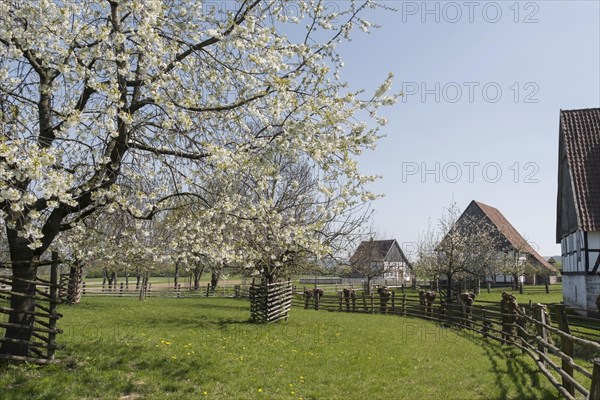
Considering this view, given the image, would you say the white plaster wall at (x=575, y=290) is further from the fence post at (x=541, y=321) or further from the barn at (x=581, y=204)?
the fence post at (x=541, y=321)

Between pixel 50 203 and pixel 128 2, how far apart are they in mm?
3227

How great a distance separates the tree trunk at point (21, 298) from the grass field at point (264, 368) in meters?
0.53

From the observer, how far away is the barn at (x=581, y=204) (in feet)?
75.7

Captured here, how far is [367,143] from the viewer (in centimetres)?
877

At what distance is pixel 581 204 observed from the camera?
2391 cm

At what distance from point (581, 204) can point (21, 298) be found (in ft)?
79.0

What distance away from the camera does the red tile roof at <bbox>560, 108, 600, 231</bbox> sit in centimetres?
2362

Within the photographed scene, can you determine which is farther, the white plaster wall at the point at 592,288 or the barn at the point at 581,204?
the barn at the point at 581,204

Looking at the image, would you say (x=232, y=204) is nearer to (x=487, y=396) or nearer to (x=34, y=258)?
(x=34, y=258)

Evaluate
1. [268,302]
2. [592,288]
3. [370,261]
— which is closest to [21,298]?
[268,302]

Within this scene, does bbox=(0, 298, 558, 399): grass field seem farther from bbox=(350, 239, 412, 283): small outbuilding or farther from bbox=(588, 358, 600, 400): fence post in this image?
bbox=(350, 239, 412, 283): small outbuilding

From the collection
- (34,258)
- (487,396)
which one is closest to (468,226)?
(487,396)

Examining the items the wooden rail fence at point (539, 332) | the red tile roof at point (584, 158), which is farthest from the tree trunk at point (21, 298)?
the red tile roof at point (584, 158)

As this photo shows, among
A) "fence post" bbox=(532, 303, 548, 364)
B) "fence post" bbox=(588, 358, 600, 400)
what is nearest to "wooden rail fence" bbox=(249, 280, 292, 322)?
"fence post" bbox=(532, 303, 548, 364)
